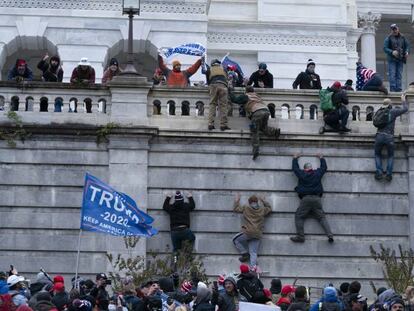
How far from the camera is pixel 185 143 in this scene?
36500 millimetres

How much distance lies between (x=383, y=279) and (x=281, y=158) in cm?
369

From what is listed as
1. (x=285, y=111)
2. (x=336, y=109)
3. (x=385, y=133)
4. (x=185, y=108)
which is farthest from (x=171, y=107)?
(x=385, y=133)

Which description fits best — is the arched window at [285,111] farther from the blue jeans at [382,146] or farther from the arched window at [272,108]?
the blue jeans at [382,146]

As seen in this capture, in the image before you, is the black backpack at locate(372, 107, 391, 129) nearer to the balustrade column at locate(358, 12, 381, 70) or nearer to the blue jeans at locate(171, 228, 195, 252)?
the blue jeans at locate(171, 228, 195, 252)

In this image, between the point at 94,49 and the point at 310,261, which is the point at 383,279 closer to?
the point at 310,261

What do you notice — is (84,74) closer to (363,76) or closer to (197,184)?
(197,184)

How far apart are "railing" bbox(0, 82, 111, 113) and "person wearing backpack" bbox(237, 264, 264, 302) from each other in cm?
896

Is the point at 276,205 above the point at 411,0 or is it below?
below

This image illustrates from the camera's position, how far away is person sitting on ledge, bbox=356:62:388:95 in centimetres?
3797

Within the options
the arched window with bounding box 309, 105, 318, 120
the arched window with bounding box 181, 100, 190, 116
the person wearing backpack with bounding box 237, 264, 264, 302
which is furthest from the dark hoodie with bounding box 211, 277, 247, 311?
the arched window with bounding box 309, 105, 318, 120

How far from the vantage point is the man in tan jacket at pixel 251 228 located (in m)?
35.8

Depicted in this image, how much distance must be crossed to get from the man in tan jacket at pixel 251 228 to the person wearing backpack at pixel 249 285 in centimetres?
676

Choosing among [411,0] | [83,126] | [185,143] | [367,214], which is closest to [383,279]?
[367,214]

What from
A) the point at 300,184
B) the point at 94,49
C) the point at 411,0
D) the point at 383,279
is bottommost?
the point at 383,279
